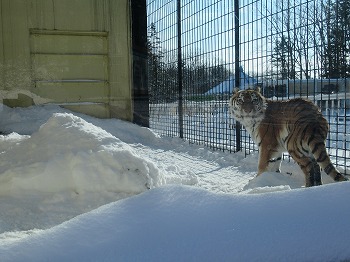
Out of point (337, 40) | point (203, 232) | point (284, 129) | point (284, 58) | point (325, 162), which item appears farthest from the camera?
point (284, 129)

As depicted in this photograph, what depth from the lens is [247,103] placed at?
2041 mm

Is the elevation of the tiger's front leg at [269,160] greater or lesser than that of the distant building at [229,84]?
lesser

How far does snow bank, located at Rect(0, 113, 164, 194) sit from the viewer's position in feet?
5.53

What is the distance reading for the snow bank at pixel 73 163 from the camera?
1.69 m

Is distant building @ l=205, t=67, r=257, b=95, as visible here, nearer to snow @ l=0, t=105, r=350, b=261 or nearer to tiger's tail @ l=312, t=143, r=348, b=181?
tiger's tail @ l=312, t=143, r=348, b=181

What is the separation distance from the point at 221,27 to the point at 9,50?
32.0 inches

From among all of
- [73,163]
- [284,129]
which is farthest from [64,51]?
[284,129]

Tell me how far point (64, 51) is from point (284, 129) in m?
1.08

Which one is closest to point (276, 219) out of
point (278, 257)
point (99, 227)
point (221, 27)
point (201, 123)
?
point (278, 257)

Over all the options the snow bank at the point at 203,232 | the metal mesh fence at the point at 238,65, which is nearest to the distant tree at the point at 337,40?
the metal mesh fence at the point at 238,65

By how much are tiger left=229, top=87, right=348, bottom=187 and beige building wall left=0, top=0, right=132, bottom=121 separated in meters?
0.64

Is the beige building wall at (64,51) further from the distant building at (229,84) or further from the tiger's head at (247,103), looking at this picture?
the tiger's head at (247,103)

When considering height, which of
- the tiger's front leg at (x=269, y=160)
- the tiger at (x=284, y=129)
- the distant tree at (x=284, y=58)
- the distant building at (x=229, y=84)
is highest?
the distant tree at (x=284, y=58)

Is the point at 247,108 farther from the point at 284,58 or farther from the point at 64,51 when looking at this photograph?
the point at 64,51
